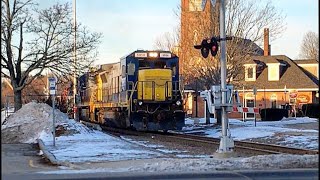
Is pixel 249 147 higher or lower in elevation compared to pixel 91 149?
lower

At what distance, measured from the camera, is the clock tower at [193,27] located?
117 feet

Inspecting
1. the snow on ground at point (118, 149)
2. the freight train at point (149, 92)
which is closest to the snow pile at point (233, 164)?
the snow on ground at point (118, 149)

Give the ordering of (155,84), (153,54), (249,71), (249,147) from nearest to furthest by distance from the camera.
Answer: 1. (249,147)
2. (155,84)
3. (153,54)
4. (249,71)

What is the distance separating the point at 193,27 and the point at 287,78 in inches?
1079

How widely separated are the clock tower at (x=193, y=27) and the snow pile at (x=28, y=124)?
10820 mm

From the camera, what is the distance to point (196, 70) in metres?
38.6

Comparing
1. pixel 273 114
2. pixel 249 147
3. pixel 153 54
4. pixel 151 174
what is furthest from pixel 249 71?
pixel 151 174

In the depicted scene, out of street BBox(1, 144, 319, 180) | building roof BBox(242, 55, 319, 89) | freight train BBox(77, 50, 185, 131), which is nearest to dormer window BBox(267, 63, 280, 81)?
building roof BBox(242, 55, 319, 89)

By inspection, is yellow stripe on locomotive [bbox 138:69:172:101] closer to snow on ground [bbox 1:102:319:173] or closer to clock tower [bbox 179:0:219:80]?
snow on ground [bbox 1:102:319:173]

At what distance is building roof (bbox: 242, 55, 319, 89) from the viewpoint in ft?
198

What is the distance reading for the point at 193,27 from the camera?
1462 inches

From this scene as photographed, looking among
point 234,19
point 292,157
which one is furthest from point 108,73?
point 292,157

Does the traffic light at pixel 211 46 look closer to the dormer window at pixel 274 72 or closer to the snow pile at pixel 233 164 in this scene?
the snow pile at pixel 233 164

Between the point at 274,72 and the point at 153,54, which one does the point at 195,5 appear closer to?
the point at 153,54
